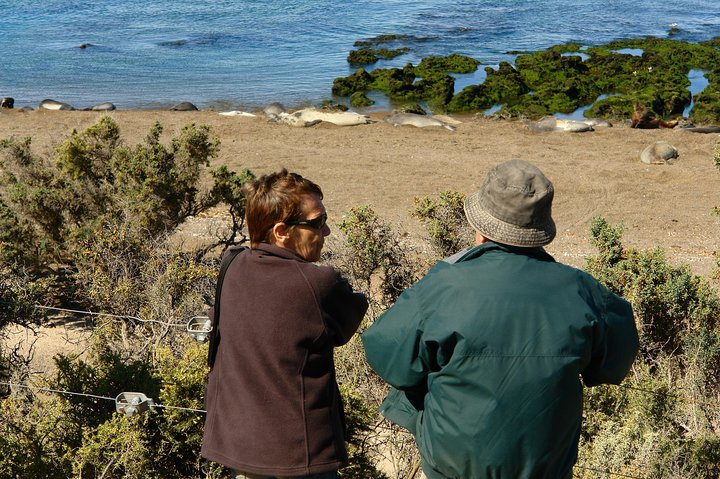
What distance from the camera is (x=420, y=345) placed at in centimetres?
235

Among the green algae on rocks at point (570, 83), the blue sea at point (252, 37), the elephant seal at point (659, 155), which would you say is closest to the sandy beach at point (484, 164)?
the elephant seal at point (659, 155)

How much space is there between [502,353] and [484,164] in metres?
15.9

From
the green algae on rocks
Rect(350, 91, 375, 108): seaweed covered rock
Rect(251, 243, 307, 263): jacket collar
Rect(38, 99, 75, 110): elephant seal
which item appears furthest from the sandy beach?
Rect(251, 243, 307, 263): jacket collar

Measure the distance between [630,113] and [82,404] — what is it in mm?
24318

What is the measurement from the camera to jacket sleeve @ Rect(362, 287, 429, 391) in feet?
7.70

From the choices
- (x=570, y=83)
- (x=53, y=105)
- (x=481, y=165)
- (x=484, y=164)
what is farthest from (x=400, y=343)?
(x=570, y=83)

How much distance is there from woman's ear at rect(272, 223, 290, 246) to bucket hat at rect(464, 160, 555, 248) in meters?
0.67

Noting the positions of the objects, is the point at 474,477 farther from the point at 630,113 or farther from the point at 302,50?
the point at 302,50

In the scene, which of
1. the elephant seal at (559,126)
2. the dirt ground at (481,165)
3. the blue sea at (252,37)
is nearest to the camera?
the dirt ground at (481,165)

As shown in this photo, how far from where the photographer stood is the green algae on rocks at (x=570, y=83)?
26.7m

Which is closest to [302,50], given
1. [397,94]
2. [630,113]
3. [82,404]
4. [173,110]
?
[397,94]

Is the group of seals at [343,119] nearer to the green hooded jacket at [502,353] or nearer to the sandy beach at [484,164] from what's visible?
the sandy beach at [484,164]

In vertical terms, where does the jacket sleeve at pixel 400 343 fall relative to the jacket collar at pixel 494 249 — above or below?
below

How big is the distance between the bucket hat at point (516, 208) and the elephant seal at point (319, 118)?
19.9 meters
